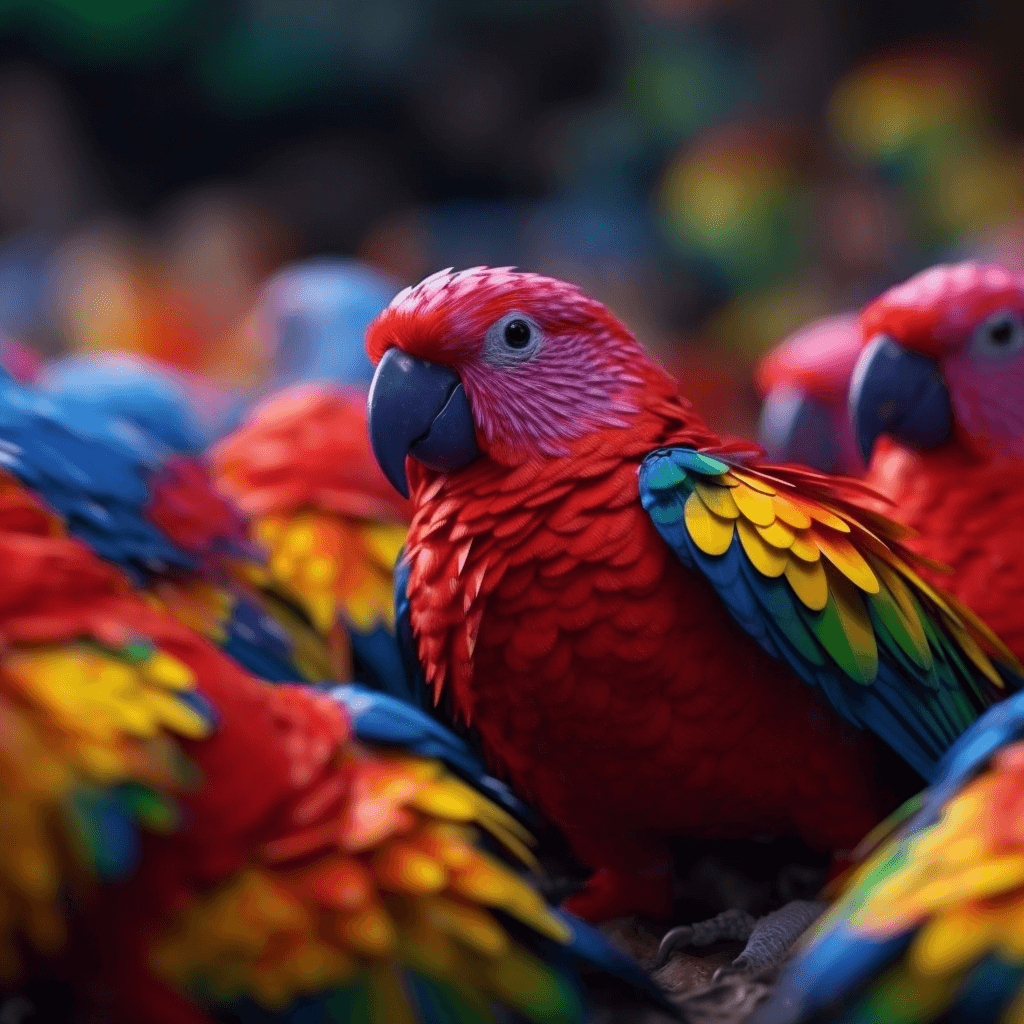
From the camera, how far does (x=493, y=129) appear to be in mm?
4043

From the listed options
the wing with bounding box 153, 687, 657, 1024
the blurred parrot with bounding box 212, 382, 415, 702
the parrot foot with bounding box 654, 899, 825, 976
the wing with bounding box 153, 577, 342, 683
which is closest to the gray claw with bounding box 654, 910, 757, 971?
the parrot foot with bounding box 654, 899, 825, 976

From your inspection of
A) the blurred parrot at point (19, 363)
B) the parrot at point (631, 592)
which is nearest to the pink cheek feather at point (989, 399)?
the parrot at point (631, 592)

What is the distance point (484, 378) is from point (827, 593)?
1.06 ft

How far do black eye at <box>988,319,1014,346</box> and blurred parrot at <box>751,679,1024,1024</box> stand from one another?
51cm

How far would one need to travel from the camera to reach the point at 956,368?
1.14 m

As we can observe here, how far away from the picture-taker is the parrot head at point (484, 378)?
37.7 inches

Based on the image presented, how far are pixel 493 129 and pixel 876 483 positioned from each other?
3091 mm

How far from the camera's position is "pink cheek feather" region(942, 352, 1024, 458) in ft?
3.76

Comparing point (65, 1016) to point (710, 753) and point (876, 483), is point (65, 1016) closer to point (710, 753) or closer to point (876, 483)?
point (710, 753)

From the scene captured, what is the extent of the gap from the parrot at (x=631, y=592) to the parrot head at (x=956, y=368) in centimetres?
18

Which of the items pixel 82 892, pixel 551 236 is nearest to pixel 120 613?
pixel 82 892

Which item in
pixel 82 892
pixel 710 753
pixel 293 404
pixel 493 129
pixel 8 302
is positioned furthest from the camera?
pixel 493 129

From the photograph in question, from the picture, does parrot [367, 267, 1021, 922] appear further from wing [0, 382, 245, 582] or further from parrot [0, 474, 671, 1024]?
wing [0, 382, 245, 582]

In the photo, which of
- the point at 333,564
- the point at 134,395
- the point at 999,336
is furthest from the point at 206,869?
the point at 134,395
